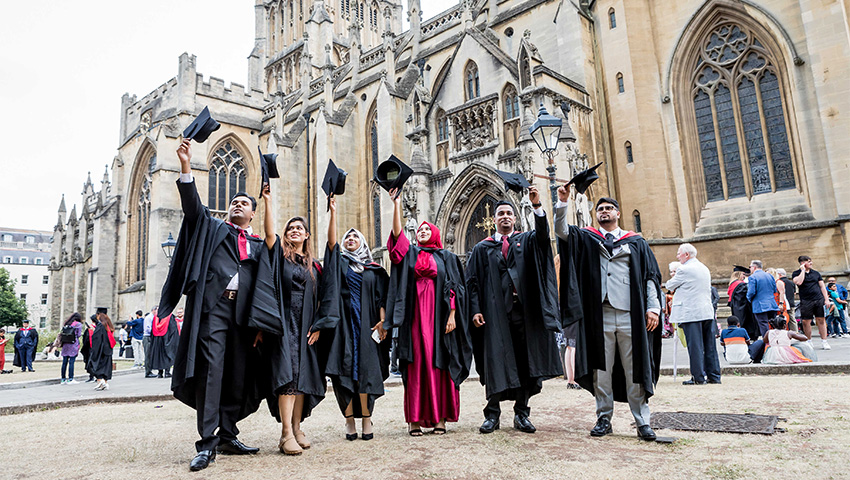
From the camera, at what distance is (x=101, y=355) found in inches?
403

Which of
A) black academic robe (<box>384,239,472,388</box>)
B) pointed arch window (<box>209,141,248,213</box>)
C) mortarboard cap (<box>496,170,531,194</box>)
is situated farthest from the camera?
pointed arch window (<box>209,141,248,213</box>)

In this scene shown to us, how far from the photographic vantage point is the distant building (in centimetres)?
6459

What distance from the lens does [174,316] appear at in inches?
519

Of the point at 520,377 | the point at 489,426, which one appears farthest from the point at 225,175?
the point at 489,426

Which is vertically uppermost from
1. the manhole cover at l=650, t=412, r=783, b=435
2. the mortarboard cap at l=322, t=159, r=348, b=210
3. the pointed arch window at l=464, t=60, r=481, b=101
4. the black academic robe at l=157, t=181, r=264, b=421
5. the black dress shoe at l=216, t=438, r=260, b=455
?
the pointed arch window at l=464, t=60, r=481, b=101

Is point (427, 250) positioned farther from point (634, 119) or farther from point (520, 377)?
point (634, 119)

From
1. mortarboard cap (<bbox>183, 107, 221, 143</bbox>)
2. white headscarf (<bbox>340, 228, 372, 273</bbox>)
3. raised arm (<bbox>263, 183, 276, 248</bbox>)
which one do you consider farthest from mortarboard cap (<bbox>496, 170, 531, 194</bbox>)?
mortarboard cap (<bbox>183, 107, 221, 143</bbox>)

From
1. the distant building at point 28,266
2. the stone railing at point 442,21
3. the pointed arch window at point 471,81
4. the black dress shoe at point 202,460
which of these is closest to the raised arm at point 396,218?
the black dress shoe at point 202,460

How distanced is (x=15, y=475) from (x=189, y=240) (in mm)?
1846

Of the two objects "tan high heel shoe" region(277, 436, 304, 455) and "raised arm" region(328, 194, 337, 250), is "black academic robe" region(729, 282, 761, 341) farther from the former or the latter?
"tan high heel shoe" region(277, 436, 304, 455)

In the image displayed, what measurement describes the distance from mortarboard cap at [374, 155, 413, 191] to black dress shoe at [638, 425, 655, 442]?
2697 millimetres

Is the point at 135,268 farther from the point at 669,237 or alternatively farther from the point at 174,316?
the point at 669,237

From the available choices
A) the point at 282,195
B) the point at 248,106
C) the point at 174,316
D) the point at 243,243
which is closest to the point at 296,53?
the point at 248,106

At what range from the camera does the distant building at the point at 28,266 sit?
64588mm
